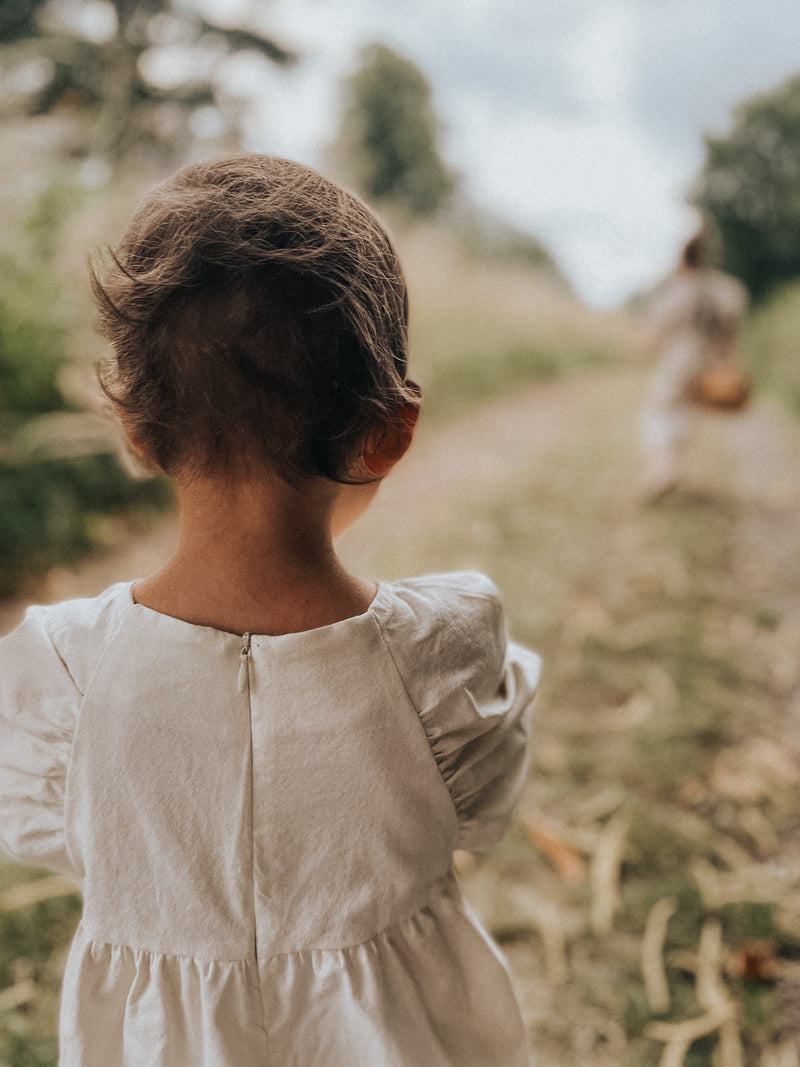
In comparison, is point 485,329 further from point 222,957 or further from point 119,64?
point 222,957

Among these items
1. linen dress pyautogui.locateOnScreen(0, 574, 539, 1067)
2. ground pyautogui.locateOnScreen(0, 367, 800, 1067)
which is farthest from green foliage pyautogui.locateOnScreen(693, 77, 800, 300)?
linen dress pyautogui.locateOnScreen(0, 574, 539, 1067)

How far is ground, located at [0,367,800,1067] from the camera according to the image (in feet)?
3.81

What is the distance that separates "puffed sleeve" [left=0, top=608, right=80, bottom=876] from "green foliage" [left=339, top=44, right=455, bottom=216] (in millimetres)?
6219

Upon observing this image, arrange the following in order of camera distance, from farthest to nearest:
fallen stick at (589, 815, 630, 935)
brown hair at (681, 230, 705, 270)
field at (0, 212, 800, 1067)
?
brown hair at (681, 230, 705, 270)
fallen stick at (589, 815, 630, 935)
field at (0, 212, 800, 1067)

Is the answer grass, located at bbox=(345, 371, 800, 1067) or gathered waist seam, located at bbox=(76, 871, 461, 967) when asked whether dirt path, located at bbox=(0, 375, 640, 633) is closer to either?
grass, located at bbox=(345, 371, 800, 1067)

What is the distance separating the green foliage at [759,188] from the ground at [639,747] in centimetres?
118

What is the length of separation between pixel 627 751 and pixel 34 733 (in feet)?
4.37

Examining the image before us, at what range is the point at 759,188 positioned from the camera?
3668 mm

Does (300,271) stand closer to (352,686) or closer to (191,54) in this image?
(352,686)

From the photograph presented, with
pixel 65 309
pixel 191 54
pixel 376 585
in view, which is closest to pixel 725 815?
pixel 376 585

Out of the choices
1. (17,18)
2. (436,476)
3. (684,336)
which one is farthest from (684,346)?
(17,18)

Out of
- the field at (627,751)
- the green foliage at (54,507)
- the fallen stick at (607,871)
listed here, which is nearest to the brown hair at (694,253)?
the field at (627,751)

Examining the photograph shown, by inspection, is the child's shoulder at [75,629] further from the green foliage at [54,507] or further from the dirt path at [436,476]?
A: the green foliage at [54,507]

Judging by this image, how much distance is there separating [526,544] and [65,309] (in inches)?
65.9
